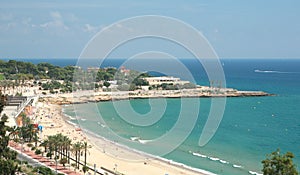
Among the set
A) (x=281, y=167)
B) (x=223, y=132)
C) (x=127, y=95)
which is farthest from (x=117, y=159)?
Result: (x=127, y=95)

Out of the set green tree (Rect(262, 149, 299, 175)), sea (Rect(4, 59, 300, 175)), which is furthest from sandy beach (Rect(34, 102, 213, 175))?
green tree (Rect(262, 149, 299, 175))

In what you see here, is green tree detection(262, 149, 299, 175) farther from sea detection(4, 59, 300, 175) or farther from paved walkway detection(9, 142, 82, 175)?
paved walkway detection(9, 142, 82, 175)

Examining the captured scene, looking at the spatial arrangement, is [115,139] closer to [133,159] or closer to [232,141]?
[133,159]

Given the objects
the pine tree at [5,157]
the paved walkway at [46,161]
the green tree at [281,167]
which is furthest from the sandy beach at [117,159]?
the pine tree at [5,157]

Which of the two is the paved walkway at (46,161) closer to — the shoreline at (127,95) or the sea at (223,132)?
the sea at (223,132)

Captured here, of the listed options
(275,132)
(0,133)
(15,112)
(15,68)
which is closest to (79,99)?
(15,112)

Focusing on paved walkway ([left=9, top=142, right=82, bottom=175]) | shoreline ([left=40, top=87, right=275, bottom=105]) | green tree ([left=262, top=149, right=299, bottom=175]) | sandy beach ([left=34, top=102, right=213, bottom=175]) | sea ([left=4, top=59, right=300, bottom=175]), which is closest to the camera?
green tree ([left=262, top=149, right=299, bottom=175])

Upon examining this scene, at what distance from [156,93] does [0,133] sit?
49260 millimetres

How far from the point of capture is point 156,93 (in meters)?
62.4

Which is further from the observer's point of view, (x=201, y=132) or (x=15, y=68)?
(x=15, y=68)

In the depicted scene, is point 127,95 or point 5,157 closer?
point 5,157

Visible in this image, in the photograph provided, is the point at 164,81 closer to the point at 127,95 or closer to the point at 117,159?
the point at 127,95

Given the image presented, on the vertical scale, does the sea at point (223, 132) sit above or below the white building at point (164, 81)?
below

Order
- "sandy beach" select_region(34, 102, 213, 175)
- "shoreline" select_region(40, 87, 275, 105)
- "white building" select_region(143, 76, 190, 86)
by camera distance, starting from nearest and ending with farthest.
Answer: "sandy beach" select_region(34, 102, 213, 175) → "shoreline" select_region(40, 87, 275, 105) → "white building" select_region(143, 76, 190, 86)
